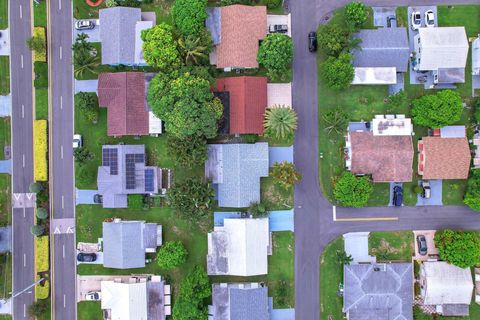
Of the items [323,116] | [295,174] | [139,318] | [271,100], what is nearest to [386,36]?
[323,116]

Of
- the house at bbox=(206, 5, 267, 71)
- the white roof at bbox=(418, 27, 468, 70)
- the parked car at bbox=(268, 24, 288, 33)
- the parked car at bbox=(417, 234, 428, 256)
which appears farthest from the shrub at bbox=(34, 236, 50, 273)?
the white roof at bbox=(418, 27, 468, 70)

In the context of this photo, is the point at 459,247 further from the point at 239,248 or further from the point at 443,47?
the point at 239,248

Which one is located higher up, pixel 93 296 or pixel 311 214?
pixel 311 214

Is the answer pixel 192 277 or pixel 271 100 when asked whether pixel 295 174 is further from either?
pixel 192 277

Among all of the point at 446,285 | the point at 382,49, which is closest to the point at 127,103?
the point at 382,49

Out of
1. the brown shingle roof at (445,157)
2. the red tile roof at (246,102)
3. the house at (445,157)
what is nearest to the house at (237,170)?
the red tile roof at (246,102)

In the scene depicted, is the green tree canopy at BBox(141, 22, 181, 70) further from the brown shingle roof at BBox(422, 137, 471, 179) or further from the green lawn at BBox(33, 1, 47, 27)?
the brown shingle roof at BBox(422, 137, 471, 179)
